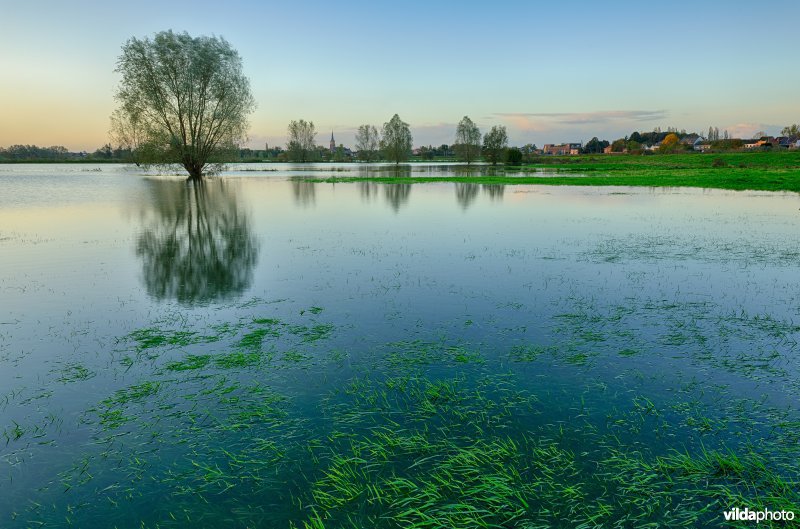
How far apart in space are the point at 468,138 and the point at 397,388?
16325 centimetres

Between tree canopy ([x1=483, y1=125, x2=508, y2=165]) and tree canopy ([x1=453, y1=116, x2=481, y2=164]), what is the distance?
641 cm

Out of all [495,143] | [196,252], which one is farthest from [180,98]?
[495,143]

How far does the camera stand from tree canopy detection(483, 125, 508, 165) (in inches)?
6014

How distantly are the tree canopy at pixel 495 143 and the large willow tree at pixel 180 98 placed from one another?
100m

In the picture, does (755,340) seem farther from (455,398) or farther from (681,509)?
(455,398)

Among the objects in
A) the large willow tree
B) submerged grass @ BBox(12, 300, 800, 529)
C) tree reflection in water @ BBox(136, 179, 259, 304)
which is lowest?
submerged grass @ BBox(12, 300, 800, 529)

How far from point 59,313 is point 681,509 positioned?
639 inches

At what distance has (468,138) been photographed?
16212 centimetres

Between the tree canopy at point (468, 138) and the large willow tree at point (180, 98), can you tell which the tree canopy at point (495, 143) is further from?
the large willow tree at point (180, 98)

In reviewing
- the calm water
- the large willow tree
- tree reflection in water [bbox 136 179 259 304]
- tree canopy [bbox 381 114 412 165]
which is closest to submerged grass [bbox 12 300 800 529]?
the calm water

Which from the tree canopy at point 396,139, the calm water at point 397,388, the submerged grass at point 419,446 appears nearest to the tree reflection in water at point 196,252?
the calm water at point 397,388

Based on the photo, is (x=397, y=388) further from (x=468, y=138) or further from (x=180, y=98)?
(x=468, y=138)

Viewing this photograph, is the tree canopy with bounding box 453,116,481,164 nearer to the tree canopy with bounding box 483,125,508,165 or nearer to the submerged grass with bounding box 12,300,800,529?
the tree canopy with bounding box 483,125,508,165

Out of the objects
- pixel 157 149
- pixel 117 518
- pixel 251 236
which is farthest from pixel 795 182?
pixel 157 149
